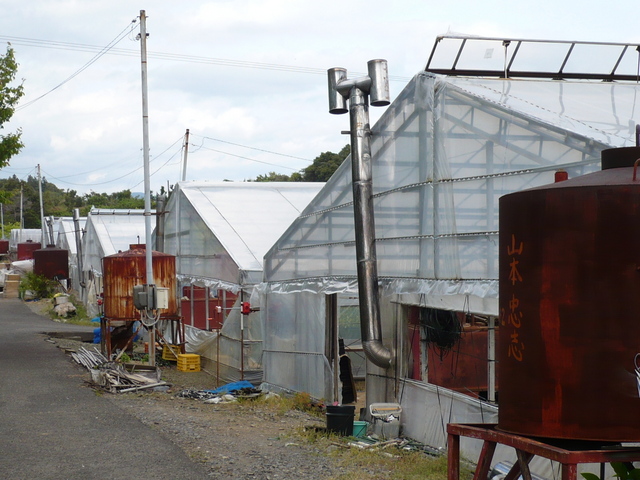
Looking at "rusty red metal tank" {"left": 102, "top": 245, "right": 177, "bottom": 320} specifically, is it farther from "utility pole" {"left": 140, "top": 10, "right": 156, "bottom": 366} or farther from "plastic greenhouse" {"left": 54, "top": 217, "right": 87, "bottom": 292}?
"plastic greenhouse" {"left": 54, "top": 217, "right": 87, "bottom": 292}

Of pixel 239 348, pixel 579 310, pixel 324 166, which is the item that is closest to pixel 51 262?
pixel 324 166

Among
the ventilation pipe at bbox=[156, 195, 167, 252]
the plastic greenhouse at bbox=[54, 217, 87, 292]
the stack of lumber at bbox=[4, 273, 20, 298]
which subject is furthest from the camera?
the stack of lumber at bbox=[4, 273, 20, 298]

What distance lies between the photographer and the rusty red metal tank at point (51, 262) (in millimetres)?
47875

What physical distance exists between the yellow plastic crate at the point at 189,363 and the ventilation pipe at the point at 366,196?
1050cm

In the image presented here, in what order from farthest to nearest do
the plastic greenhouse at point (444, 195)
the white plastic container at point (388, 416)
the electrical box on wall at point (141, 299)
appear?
1. the electrical box on wall at point (141, 299)
2. the white plastic container at point (388, 416)
3. the plastic greenhouse at point (444, 195)

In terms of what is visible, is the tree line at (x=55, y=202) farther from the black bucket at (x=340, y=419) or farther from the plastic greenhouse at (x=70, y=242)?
the black bucket at (x=340, y=419)

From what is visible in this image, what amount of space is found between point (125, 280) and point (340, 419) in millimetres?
12490

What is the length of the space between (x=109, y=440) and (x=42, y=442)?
3.15ft

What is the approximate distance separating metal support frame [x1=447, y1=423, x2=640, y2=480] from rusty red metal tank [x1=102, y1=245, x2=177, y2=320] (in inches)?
700

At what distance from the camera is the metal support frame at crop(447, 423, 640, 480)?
15.9 feet

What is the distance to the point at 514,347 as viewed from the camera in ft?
17.8

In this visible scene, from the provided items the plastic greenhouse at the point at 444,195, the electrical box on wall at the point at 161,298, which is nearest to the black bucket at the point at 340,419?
the plastic greenhouse at the point at 444,195

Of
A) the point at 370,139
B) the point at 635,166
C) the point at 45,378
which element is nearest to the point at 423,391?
the point at 370,139

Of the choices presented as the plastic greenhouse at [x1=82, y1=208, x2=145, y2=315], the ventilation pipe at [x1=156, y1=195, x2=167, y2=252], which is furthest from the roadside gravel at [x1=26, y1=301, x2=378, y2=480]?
the plastic greenhouse at [x1=82, y1=208, x2=145, y2=315]
